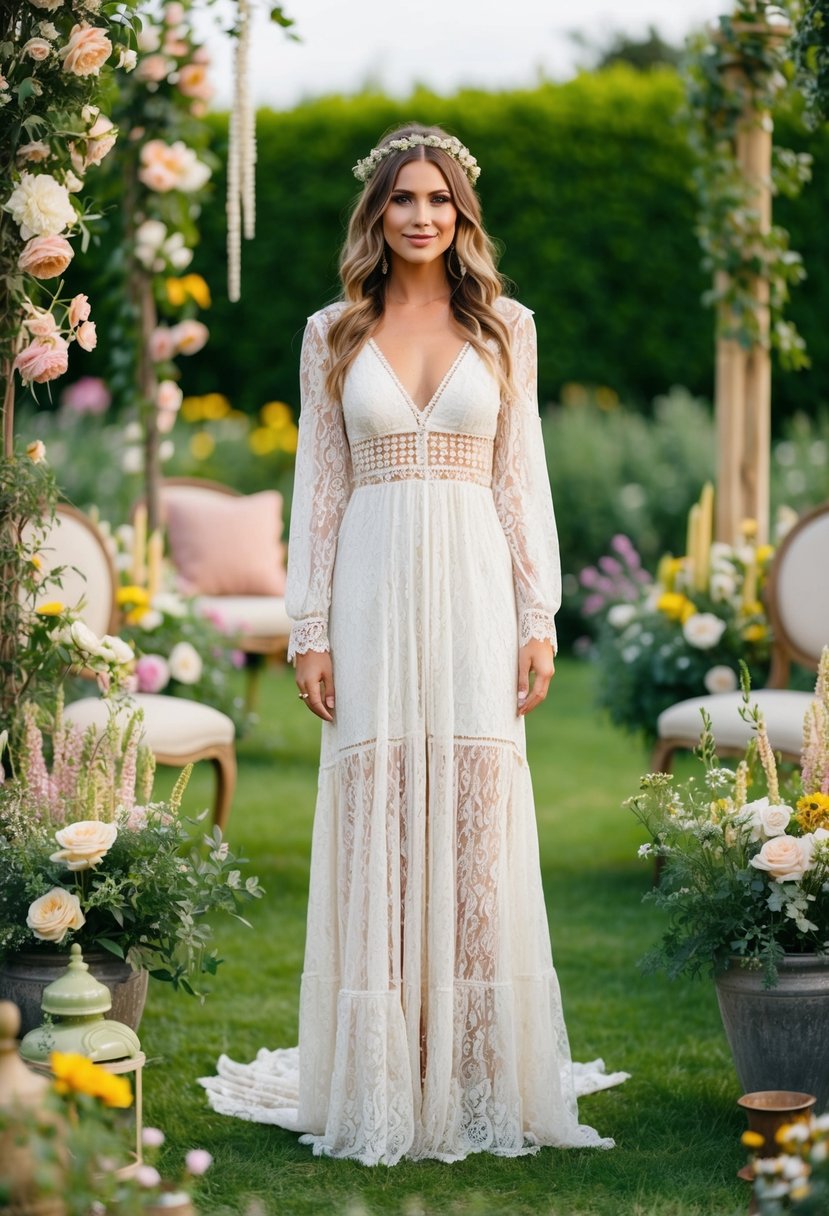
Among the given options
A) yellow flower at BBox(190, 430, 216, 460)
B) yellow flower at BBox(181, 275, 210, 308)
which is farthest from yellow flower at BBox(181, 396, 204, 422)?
yellow flower at BBox(181, 275, 210, 308)

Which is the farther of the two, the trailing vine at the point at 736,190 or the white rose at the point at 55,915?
the trailing vine at the point at 736,190

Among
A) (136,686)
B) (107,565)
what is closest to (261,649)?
(136,686)

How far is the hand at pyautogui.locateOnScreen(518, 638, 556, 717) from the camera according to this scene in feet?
11.6

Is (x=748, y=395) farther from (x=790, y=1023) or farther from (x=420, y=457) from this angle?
(x=790, y=1023)

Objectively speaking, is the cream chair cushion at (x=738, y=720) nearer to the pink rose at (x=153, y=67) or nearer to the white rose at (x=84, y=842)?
the white rose at (x=84, y=842)

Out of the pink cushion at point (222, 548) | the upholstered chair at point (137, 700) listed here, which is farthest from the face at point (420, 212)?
the pink cushion at point (222, 548)

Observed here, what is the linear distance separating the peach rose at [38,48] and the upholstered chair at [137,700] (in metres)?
1.94

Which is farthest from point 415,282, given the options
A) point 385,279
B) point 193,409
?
point 193,409

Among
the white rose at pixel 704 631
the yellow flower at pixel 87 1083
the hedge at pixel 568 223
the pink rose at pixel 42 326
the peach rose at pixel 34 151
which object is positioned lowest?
the yellow flower at pixel 87 1083

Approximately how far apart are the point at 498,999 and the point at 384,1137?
14.2 inches

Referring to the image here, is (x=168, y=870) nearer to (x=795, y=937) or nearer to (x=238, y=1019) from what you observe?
(x=238, y=1019)

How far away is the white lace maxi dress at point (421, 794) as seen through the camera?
11.2 feet

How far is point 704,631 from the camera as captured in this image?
236 inches

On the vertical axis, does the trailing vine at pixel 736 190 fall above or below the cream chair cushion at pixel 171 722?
above
